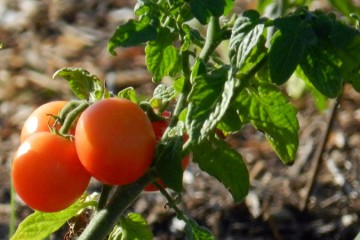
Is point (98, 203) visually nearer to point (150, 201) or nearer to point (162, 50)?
point (162, 50)

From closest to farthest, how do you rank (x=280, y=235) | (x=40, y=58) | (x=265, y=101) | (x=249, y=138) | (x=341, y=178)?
(x=265, y=101), (x=280, y=235), (x=341, y=178), (x=249, y=138), (x=40, y=58)

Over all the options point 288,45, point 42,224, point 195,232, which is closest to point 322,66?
point 288,45

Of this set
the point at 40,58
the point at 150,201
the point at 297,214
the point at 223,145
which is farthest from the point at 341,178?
the point at 223,145

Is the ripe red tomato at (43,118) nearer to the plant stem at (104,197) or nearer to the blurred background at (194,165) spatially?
the plant stem at (104,197)

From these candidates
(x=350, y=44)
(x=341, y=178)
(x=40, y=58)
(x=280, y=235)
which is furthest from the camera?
(x=40, y=58)

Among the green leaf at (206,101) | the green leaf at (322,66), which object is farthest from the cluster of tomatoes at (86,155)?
the green leaf at (322,66)

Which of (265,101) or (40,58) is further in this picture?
(40,58)
